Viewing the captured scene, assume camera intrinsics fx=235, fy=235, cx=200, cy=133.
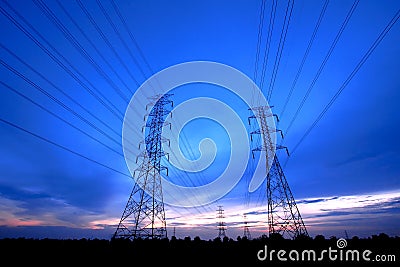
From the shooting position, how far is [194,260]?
1090 cm

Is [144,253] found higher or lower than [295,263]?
higher

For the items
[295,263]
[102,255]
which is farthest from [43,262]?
[295,263]

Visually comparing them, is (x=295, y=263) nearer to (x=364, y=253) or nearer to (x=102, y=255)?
(x=364, y=253)

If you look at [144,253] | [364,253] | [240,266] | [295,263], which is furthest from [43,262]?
[364,253]

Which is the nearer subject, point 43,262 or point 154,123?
point 43,262

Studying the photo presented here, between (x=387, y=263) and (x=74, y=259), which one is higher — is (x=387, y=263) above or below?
below

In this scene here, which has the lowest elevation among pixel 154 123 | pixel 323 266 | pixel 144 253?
pixel 323 266

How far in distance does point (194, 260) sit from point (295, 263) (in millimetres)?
4814

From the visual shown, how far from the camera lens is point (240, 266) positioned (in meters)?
10.9

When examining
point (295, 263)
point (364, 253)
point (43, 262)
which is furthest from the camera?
point (364, 253)

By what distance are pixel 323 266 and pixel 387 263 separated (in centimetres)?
294

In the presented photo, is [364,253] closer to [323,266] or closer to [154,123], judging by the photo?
[323,266]

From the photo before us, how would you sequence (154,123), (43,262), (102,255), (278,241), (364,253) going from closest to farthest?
(43,262) → (102,255) → (364,253) → (278,241) → (154,123)

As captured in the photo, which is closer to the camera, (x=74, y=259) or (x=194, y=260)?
(x=74, y=259)
